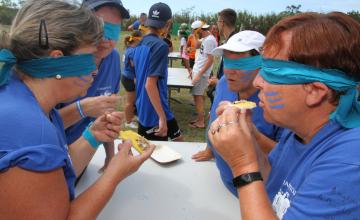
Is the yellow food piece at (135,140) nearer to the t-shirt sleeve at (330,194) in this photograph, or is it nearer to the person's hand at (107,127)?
the person's hand at (107,127)

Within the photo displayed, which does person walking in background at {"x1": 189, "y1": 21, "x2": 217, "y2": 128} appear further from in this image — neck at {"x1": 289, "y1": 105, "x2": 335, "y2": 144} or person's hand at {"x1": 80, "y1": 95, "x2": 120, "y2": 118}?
neck at {"x1": 289, "y1": 105, "x2": 335, "y2": 144}

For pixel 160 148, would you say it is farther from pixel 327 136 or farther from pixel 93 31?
pixel 327 136

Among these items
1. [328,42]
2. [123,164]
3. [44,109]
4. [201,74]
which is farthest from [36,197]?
[201,74]

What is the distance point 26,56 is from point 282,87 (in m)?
1.07

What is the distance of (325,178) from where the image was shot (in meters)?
1.10

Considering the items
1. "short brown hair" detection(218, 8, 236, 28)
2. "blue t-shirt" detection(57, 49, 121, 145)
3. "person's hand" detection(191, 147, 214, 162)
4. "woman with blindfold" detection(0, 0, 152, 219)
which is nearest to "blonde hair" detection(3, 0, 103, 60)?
"woman with blindfold" detection(0, 0, 152, 219)

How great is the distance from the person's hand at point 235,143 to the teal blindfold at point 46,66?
0.68 m

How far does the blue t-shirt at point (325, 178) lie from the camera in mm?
1046

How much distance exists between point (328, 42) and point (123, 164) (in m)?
1.04

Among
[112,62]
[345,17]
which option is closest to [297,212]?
[345,17]

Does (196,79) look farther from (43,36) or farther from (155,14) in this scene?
(43,36)

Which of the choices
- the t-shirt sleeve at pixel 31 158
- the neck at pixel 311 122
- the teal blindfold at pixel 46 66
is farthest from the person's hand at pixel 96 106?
the neck at pixel 311 122

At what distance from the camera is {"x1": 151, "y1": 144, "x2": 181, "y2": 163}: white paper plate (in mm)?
2422

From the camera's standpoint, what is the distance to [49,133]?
119cm
